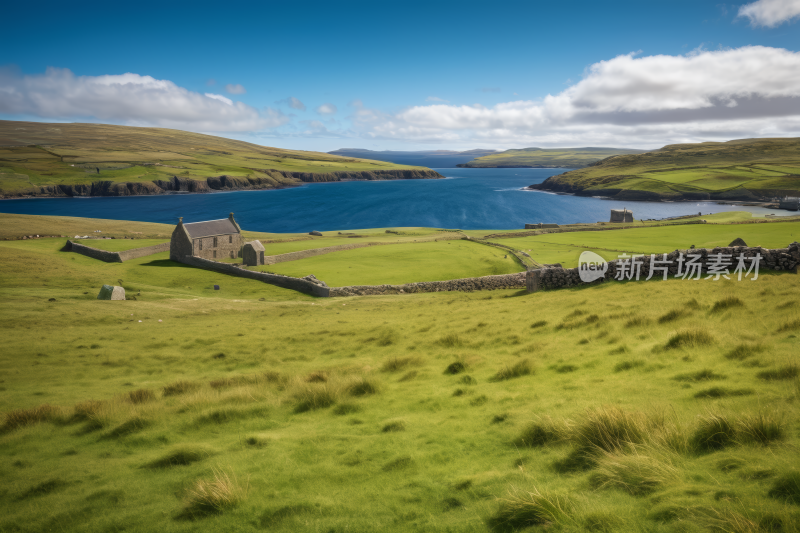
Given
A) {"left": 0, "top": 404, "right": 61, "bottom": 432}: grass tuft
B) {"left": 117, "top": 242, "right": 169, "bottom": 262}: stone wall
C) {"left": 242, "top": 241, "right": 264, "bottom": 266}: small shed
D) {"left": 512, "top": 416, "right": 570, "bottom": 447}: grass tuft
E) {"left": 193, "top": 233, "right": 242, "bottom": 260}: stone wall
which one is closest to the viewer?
{"left": 512, "top": 416, "right": 570, "bottom": 447}: grass tuft

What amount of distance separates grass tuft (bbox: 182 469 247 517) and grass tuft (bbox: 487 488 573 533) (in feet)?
11.3

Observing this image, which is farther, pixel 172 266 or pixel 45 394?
pixel 172 266

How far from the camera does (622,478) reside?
5.29 meters

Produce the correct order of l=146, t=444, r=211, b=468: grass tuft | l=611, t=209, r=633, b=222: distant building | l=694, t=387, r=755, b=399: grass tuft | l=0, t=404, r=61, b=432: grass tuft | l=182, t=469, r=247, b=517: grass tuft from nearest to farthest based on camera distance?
l=182, t=469, r=247, b=517: grass tuft, l=694, t=387, r=755, b=399: grass tuft, l=146, t=444, r=211, b=468: grass tuft, l=0, t=404, r=61, b=432: grass tuft, l=611, t=209, r=633, b=222: distant building

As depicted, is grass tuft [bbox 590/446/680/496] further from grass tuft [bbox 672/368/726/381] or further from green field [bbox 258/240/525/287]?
green field [bbox 258/240/525/287]

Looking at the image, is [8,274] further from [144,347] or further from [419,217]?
[419,217]

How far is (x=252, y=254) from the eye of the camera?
50562mm

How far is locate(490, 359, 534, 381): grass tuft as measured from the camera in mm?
10688

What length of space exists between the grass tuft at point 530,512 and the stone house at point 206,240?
53487 millimetres

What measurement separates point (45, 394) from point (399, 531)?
1306cm

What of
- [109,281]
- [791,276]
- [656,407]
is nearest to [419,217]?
[109,281]
